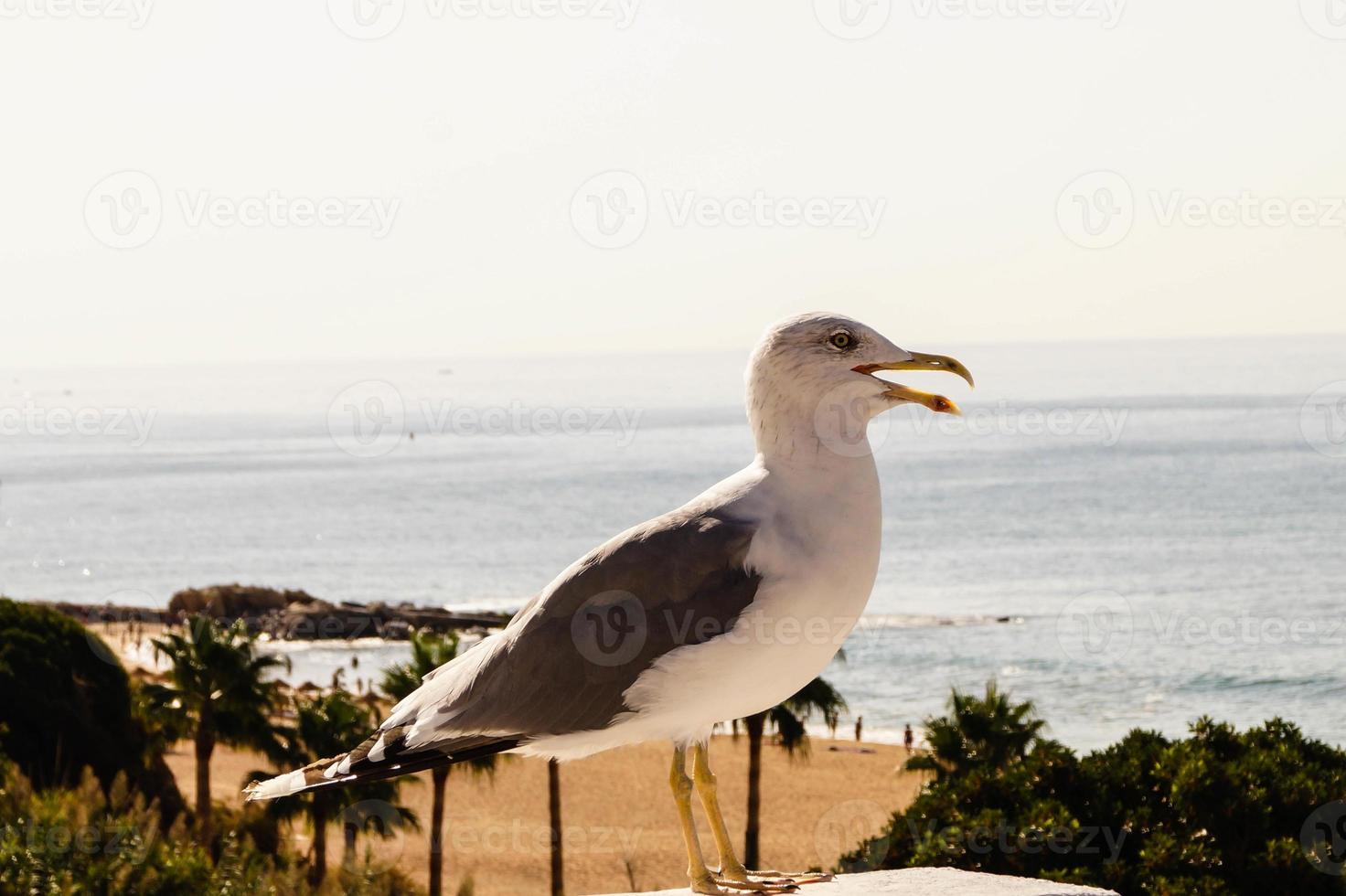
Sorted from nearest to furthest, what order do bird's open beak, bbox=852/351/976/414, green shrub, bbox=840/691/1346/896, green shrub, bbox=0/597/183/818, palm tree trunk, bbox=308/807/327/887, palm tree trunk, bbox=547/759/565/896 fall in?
bird's open beak, bbox=852/351/976/414 < green shrub, bbox=840/691/1346/896 < palm tree trunk, bbox=308/807/327/887 < green shrub, bbox=0/597/183/818 < palm tree trunk, bbox=547/759/565/896

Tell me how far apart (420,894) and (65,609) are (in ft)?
199

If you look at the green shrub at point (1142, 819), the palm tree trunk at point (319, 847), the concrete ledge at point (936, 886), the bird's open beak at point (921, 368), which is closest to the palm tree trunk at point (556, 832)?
the palm tree trunk at point (319, 847)

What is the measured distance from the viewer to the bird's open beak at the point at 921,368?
5324 mm

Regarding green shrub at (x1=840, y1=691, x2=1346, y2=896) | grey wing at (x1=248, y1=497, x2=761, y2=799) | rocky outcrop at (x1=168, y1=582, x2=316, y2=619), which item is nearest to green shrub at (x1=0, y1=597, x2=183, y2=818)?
green shrub at (x1=840, y1=691, x2=1346, y2=896)

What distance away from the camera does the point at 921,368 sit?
18.1ft

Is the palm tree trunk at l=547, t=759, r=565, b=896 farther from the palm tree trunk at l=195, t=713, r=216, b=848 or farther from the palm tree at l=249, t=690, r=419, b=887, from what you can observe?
the palm tree trunk at l=195, t=713, r=216, b=848

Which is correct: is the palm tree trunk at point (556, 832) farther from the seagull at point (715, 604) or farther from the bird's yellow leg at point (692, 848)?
the seagull at point (715, 604)

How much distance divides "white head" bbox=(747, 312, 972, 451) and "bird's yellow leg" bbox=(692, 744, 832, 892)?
1.47 metres

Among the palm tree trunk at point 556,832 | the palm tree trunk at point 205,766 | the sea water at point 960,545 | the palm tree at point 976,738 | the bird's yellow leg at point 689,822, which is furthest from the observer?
the sea water at point 960,545

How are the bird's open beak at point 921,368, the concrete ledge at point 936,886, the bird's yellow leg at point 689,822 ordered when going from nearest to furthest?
the bird's open beak at point 921,368 → the bird's yellow leg at point 689,822 → the concrete ledge at point 936,886

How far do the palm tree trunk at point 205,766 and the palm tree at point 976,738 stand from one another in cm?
1320

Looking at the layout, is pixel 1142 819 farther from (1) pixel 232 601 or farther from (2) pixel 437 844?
(1) pixel 232 601

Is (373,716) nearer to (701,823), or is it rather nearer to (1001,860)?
(701,823)

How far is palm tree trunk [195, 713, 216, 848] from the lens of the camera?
81.8 feet
